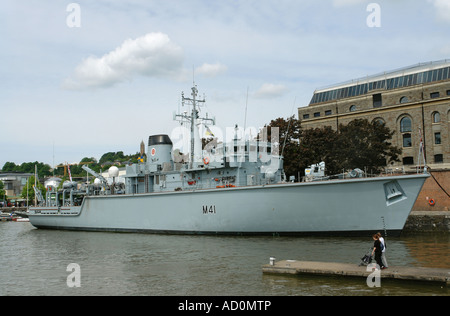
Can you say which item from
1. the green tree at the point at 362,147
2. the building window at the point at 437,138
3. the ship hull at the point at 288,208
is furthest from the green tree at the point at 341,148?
the ship hull at the point at 288,208

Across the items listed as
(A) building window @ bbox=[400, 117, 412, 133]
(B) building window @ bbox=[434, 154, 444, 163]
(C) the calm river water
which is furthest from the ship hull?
(A) building window @ bbox=[400, 117, 412, 133]

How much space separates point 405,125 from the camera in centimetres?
4869

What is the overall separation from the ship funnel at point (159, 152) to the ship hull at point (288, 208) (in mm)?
3483

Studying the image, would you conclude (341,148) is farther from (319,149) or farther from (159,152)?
(159,152)

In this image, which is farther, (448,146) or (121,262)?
(448,146)

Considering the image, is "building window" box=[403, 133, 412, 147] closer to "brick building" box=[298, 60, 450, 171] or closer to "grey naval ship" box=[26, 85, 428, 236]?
"brick building" box=[298, 60, 450, 171]

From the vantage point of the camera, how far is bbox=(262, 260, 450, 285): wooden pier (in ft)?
38.5

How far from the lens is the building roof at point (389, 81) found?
48719 millimetres

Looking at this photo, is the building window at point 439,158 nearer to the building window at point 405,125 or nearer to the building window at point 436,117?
the building window at point 436,117

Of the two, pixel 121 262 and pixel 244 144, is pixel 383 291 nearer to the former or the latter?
pixel 121 262

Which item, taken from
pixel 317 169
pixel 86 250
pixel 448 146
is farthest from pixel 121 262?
pixel 448 146

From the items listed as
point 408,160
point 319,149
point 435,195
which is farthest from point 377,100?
point 435,195

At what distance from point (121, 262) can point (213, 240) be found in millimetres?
6832
